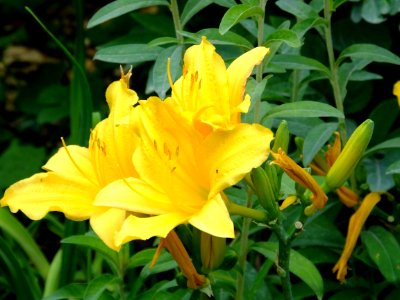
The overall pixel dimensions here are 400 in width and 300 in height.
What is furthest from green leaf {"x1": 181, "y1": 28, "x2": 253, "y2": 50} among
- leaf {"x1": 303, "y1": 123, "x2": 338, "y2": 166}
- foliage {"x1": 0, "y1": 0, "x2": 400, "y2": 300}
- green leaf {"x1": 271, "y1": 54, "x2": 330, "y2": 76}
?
leaf {"x1": 303, "y1": 123, "x2": 338, "y2": 166}

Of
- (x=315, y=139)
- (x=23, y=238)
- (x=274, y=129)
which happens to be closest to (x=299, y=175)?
(x=315, y=139)

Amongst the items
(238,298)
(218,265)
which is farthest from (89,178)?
(238,298)

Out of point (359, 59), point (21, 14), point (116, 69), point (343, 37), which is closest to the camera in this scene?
point (359, 59)

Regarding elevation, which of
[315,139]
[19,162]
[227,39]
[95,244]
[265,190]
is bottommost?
[19,162]

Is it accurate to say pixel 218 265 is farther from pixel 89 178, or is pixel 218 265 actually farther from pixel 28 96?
pixel 28 96

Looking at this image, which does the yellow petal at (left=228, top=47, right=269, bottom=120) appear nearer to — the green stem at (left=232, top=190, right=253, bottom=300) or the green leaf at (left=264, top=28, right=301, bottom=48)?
the green leaf at (left=264, top=28, right=301, bottom=48)

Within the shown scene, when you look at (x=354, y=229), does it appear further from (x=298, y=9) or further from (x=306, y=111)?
(x=298, y=9)
